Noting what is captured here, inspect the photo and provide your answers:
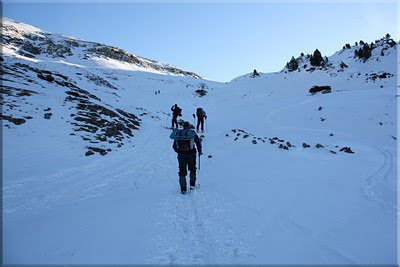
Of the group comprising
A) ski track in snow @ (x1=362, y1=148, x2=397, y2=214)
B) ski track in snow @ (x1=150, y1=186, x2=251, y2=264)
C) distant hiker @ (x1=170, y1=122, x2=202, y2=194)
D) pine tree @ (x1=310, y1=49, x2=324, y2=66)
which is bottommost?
ski track in snow @ (x1=150, y1=186, x2=251, y2=264)

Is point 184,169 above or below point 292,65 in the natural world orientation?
below

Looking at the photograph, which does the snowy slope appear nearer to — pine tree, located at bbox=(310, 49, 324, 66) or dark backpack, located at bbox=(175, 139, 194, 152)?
dark backpack, located at bbox=(175, 139, 194, 152)

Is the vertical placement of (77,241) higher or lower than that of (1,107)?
lower

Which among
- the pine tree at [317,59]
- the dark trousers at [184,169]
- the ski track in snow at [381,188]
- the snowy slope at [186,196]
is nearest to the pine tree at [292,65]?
the pine tree at [317,59]

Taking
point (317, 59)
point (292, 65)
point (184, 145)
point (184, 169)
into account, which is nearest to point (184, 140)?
point (184, 145)

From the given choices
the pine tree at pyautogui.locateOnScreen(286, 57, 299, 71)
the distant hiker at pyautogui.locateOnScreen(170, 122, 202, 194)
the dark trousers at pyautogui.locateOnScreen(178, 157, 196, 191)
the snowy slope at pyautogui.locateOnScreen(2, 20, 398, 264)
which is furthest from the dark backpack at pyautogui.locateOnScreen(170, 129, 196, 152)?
the pine tree at pyautogui.locateOnScreen(286, 57, 299, 71)

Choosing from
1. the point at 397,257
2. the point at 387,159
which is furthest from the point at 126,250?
the point at 387,159

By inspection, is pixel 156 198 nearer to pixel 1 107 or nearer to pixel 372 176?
pixel 372 176

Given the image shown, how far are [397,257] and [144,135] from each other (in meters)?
15.2

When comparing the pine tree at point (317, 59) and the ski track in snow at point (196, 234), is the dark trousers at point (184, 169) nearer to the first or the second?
the ski track in snow at point (196, 234)

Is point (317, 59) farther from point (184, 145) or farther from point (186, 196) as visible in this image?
point (186, 196)

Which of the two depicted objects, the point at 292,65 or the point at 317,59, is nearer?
the point at 317,59

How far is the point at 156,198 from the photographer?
23.1 ft

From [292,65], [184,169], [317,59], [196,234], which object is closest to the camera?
[196,234]
